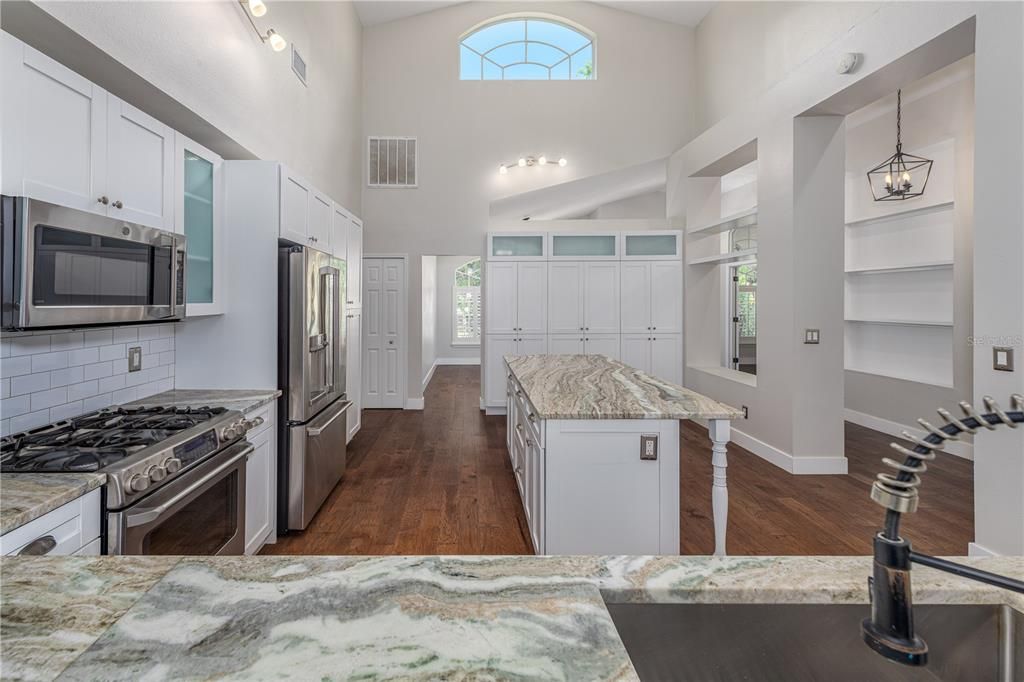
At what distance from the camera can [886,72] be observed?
312cm

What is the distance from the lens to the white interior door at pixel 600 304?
20.7 feet

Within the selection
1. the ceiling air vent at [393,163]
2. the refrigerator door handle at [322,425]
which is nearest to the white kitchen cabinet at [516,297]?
the ceiling air vent at [393,163]

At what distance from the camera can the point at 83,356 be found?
2.18 metres

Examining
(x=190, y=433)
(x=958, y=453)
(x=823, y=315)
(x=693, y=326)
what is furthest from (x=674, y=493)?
(x=693, y=326)

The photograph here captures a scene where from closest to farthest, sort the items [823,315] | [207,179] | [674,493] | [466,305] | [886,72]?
[674,493] → [207,179] → [886,72] → [823,315] → [466,305]

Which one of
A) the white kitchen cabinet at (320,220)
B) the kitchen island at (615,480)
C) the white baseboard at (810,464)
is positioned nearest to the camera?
the kitchen island at (615,480)

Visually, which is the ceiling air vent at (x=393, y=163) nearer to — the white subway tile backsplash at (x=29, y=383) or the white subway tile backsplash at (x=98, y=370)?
the white subway tile backsplash at (x=98, y=370)

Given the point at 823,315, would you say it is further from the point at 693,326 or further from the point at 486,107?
the point at 486,107

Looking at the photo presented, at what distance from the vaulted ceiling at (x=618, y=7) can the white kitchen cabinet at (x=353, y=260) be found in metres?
3.03

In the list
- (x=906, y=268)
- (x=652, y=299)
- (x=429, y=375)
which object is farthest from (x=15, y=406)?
(x=429, y=375)

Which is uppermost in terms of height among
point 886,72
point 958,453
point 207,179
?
point 886,72

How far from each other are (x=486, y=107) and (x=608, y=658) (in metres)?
6.91

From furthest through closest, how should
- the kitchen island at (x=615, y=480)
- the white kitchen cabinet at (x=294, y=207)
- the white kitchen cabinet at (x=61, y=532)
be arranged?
the white kitchen cabinet at (x=294, y=207)
the kitchen island at (x=615, y=480)
the white kitchen cabinet at (x=61, y=532)

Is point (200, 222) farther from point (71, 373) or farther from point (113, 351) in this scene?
point (71, 373)
